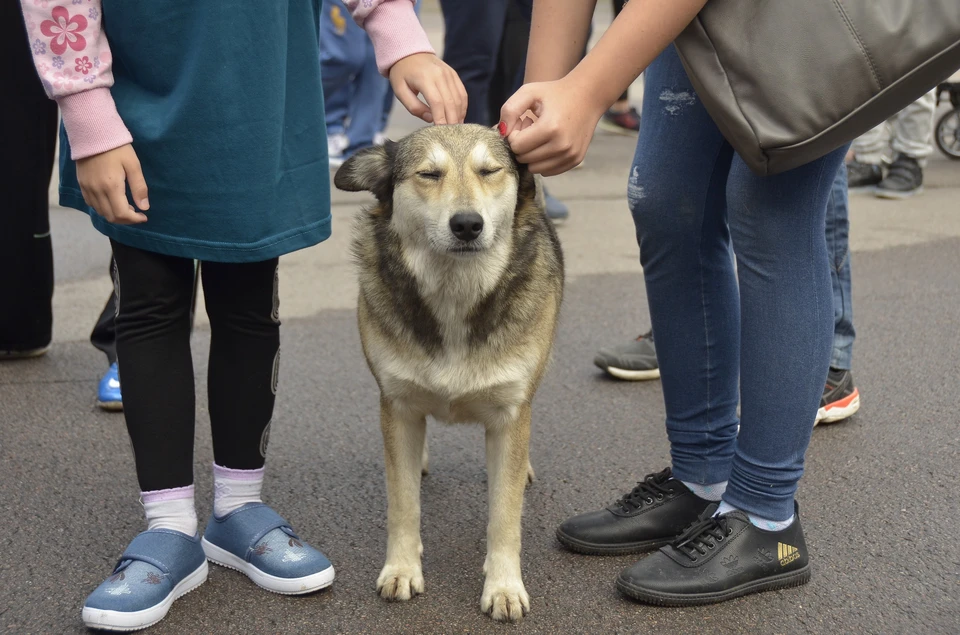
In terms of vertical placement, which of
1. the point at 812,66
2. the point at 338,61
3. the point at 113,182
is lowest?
the point at 338,61

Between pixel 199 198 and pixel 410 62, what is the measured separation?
616 mm

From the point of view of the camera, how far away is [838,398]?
11.6 feet

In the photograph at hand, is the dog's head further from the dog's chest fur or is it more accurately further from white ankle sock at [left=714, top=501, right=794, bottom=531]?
white ankle sock at [left=714, top=501, right=794, bottom=531]

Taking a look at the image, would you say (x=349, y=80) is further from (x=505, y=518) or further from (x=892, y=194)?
(x=505, y=518)

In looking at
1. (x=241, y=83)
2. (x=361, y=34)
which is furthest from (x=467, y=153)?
(x=361, y=34)

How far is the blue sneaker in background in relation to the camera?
3613 mm

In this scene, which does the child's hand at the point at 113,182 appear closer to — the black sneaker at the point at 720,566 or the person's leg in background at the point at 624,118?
the black sneaker at the point at 720,566

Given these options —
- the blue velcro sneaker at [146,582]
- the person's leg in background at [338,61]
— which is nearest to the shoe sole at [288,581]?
the blue velcro sneaker at [146,582]

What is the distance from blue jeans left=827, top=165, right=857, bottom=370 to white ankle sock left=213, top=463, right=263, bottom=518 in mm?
1921

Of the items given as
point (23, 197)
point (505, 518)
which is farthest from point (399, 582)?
point (23, 197)

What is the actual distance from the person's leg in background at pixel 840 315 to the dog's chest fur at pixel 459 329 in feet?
4.50

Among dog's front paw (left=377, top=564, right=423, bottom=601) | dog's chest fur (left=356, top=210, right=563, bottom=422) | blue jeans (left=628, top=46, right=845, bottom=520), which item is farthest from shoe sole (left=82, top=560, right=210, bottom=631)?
blue jeans (left=628, top=46, right=845, bottom=520)

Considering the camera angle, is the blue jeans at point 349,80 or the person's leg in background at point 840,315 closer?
the person's leg in background at point 840,315

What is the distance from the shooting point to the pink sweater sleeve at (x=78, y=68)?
6.49 ft
